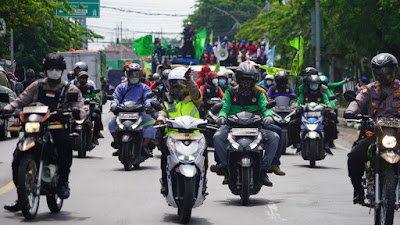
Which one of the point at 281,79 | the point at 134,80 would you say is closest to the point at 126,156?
the point at 134,80

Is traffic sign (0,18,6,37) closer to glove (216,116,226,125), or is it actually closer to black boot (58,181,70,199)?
glove (216,116,226,125)

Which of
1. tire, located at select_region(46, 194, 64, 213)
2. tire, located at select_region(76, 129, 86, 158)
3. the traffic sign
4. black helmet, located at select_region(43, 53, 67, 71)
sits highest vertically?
the traffic sign

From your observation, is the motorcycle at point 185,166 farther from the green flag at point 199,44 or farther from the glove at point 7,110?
the green flag at point 199,44

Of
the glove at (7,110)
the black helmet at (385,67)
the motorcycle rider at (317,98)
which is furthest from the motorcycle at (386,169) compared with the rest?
the motorcycle rider at (317,98)

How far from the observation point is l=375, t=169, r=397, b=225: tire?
866cm

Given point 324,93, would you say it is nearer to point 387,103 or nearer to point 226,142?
point 226,142

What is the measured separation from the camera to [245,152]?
1127cm

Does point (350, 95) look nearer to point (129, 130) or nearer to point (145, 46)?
point (129, 130)

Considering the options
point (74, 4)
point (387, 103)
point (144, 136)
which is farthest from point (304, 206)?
point (74, 4)

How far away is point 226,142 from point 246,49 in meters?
31.2

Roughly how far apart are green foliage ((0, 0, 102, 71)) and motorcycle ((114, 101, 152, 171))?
865 inches

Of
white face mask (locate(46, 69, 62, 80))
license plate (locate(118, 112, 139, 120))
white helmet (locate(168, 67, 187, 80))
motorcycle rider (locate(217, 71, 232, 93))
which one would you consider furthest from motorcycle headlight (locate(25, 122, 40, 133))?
motorcycle rider (locate(217, 71, 232, 93))

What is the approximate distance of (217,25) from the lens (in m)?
118

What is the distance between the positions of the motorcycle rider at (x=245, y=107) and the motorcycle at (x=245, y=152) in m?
0.20
